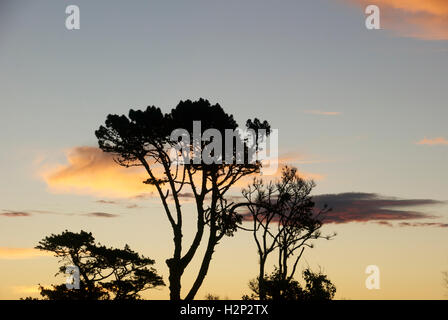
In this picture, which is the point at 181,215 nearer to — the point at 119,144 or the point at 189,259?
the point at 189,259

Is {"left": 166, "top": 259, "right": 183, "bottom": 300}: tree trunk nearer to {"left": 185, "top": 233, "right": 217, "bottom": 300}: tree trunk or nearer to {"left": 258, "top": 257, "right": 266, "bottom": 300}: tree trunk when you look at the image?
{"left": 185, "top": 233, "right": 217, "bottom": 300}: tree trunk

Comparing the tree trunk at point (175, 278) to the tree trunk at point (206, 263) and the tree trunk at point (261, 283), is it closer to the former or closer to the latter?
the tree trunk at point (206, 263)

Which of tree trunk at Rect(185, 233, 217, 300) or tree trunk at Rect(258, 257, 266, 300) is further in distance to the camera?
tree trunk at Rect(258, 257, 266, 300)

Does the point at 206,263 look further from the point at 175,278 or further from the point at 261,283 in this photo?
the point at 261,283

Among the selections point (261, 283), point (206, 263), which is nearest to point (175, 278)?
point (206, 263)

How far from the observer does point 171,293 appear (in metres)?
36.6

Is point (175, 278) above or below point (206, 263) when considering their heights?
below

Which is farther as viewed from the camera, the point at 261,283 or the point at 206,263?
the point at 261,283

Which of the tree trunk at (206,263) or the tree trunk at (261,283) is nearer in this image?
the tree trunk at (206,263)

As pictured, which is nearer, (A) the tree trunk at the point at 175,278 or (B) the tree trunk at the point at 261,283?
(A) the tree trunk at the point at 175,278

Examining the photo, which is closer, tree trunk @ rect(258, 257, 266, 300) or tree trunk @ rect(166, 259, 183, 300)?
tree trunk @ rect(166, 259, 183, 300)

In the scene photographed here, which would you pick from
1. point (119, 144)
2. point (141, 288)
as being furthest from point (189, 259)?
point (141, 288)
